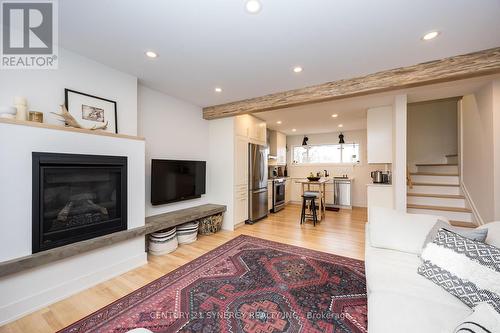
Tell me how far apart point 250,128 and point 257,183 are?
4.27 ft

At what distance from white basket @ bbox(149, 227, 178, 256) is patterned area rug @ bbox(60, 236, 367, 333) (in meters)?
0.57

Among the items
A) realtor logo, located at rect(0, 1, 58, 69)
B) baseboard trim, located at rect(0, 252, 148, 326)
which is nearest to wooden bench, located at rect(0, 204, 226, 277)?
baseboard trim, located at rect(0, 252, 148, 326)

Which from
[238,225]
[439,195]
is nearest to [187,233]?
[238,225]

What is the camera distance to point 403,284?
1.35 meters

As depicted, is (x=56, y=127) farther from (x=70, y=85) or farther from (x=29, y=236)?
(x=29, y=236)

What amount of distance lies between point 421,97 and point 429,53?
1.59 metres

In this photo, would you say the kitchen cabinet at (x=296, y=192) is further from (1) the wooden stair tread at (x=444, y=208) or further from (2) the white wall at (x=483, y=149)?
(2) the white wall at (x=483, y=149)

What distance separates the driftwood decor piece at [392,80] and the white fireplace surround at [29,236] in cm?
246

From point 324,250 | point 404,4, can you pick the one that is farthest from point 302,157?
point 404,4

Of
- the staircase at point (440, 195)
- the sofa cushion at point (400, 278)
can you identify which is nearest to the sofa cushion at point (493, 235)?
the sofa cushion at point (400, 278)

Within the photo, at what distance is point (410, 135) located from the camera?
5.11 m

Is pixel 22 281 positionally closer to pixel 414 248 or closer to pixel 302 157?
pixel 414 248

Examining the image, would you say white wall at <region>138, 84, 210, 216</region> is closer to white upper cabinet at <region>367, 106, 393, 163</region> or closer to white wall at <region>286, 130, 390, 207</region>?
white upper cabinet at <region>367, 106, 393, 163</region>

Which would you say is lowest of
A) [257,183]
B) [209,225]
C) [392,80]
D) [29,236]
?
[209,225]
